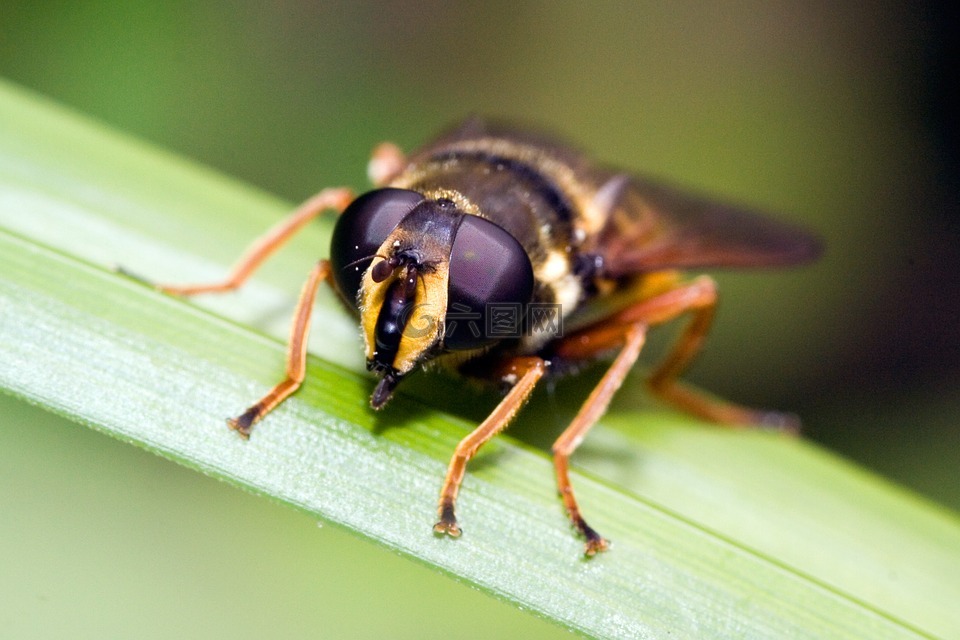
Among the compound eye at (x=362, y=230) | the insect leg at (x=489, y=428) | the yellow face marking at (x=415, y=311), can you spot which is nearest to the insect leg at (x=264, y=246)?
the compound eye at (x=362, y=230)

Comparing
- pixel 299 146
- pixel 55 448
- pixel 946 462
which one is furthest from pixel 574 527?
pixel 299 146

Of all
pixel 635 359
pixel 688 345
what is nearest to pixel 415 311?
pixel 635 359

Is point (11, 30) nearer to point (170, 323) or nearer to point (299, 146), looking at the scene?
point (299, 146)

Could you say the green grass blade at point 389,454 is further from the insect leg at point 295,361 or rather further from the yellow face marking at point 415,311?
the yellow face marking at point 415,311

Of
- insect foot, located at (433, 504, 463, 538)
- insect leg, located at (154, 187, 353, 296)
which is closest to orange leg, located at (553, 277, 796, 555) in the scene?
insect foot, located at (433, 504, 463, 538)

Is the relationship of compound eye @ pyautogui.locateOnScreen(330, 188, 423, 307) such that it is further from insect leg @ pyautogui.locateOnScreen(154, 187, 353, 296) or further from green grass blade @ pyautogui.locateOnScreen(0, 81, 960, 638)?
insect leg @ pyautogui.locateOnScreen(154, 187, 353, 296)

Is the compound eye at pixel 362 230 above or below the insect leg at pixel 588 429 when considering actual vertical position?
above
